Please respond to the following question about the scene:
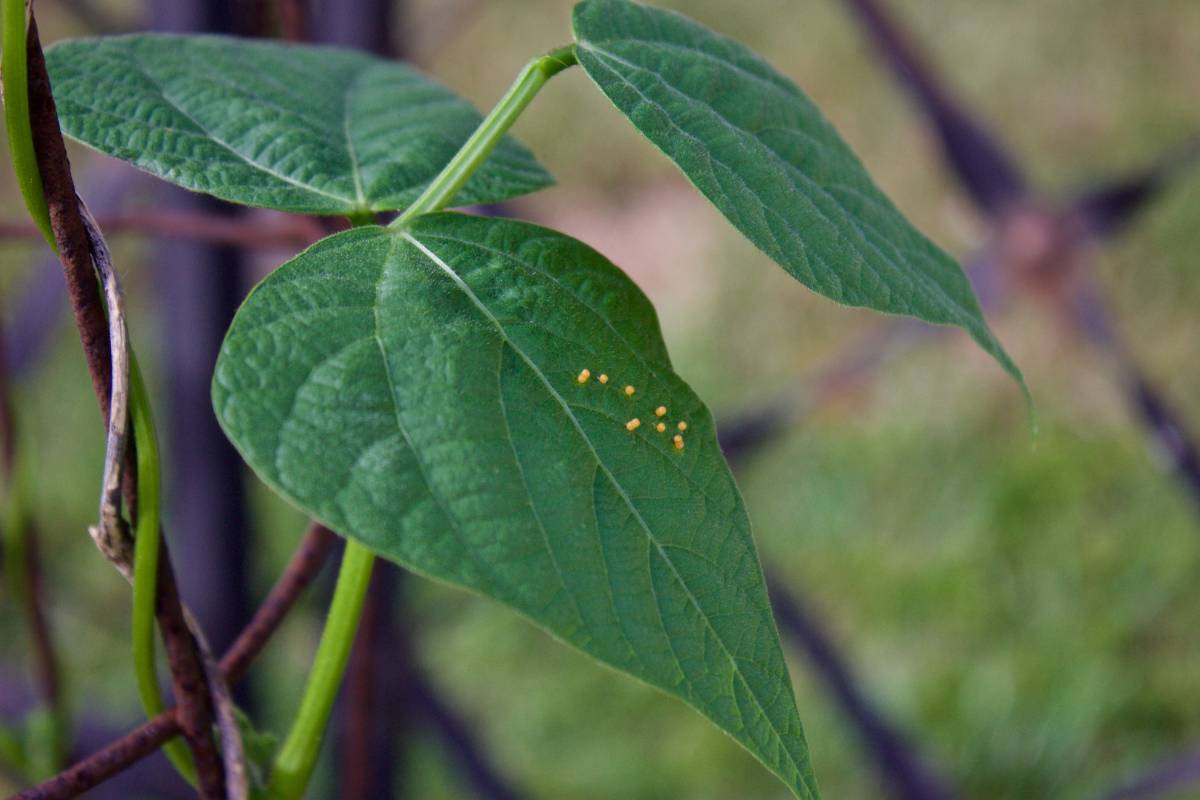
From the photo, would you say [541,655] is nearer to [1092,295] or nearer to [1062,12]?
[1092,295]

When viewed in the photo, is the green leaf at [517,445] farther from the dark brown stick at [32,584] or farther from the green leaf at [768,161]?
the dark brown stick at [32,584]

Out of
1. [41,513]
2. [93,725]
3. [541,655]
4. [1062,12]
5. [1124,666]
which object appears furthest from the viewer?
[1062,12]

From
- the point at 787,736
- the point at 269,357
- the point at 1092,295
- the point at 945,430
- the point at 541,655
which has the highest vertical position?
the point at 269,357

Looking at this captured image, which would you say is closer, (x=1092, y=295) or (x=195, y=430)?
(x=195, y=430)

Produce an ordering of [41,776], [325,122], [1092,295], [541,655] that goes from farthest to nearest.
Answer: [541,655]
[1092,295]
[41,776]
[325,122]

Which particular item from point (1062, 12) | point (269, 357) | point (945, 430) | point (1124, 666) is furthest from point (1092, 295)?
point (1062, 12)

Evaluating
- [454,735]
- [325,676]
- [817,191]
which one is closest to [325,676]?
[325,676]

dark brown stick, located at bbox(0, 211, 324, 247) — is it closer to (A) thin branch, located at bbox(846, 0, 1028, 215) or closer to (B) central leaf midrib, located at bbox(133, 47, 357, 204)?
(B) central leaf midrib, located at bbox(133, 47, 357, 204)
